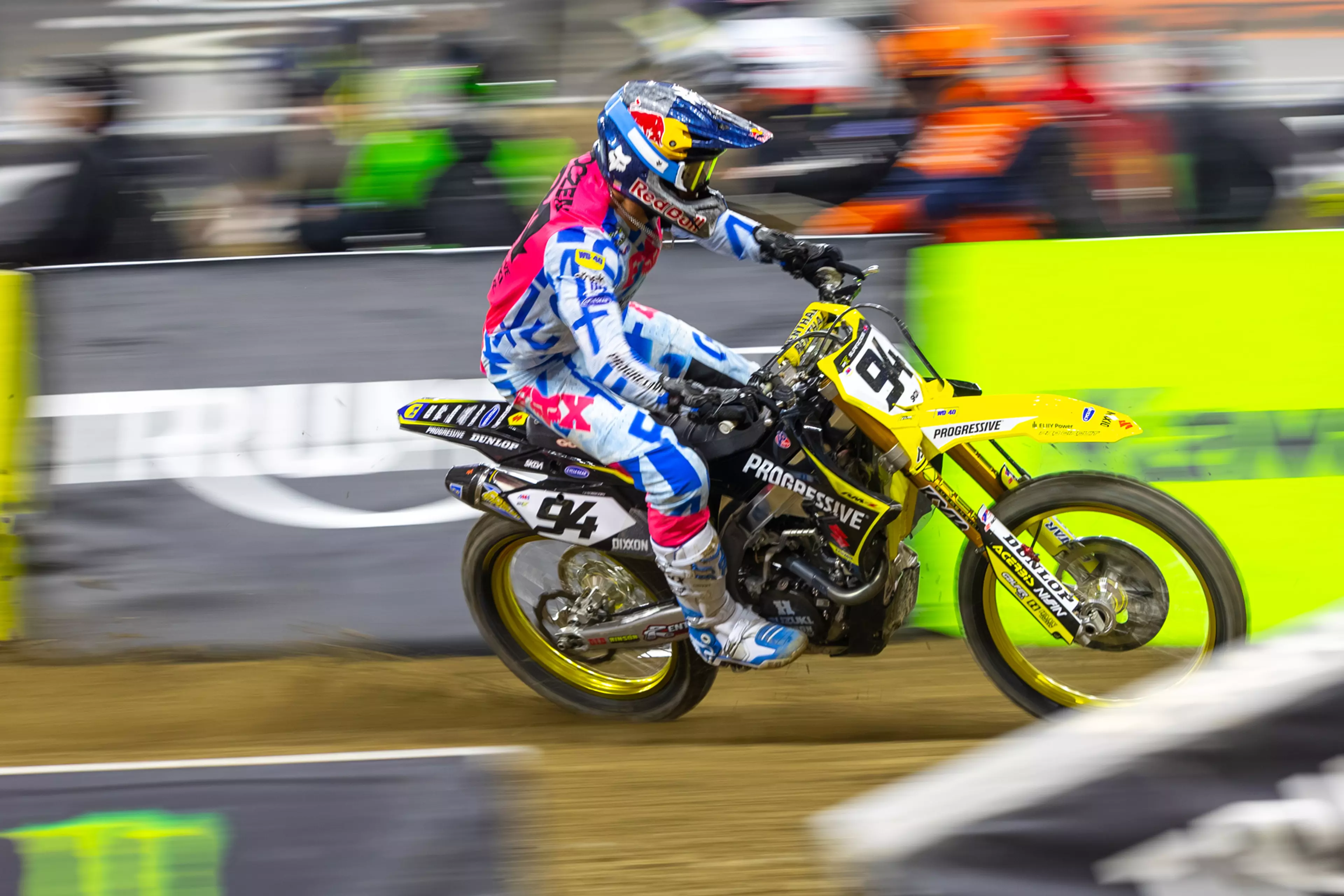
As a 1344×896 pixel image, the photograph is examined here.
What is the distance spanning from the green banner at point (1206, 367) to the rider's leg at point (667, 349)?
1.15 metres

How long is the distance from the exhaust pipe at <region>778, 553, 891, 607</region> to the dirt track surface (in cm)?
47

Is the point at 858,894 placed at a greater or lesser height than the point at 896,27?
lesser

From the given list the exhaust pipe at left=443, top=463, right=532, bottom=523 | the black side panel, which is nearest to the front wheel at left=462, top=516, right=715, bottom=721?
the exhaust pipe at left=443, top=463, right=532, bottom=523

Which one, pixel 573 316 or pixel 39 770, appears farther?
pixel 573 316

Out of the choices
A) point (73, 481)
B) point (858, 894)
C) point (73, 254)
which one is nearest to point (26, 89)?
point (73, 254)

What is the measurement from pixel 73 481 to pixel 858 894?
4794 millimetres

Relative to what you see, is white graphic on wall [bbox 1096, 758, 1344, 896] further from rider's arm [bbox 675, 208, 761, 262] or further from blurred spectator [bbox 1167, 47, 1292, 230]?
blurred spectator [bbox 1167, 47, 1292, 230]

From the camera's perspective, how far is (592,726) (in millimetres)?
5102

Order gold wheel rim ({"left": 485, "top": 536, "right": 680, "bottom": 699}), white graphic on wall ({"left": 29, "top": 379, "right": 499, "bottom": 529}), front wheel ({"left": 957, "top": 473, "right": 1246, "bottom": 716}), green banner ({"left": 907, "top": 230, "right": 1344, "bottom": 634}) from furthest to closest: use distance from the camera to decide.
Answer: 1. white graphic on wall ({"left": 29, "top": 379, "right": 499, "bottom": 529})
2. green banner ({"left": 907, "top": 230, "right": 1344, "bottom": 634})
3. gold wheel rim ({"left": 485, "top": 536, "right": 680, "bottom": 699})
4. front wheel ({"left": 957, "top": 473, "right": 1246, "bottom": 716})

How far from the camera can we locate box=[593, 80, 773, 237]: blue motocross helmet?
4207 mm

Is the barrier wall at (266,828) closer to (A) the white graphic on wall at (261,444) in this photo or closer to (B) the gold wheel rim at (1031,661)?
(B) the gold wheel rim at (1031,661)

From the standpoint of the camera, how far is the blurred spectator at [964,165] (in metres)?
6.23

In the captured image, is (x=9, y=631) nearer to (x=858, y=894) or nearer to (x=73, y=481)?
(x=73, y=481)

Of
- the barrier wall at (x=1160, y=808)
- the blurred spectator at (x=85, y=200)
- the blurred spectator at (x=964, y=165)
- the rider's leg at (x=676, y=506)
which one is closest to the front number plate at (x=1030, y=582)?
the rider's leg at (x=676, y=506)
